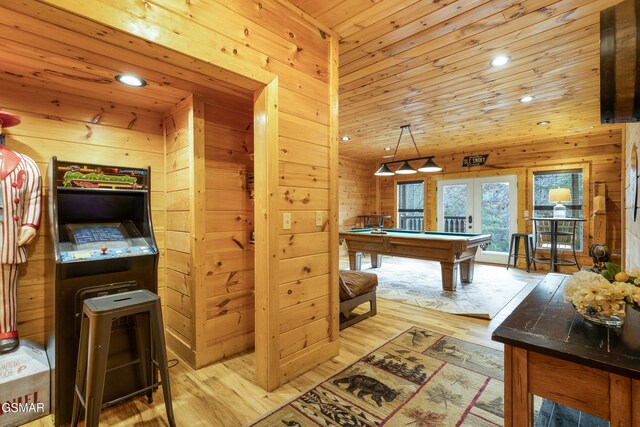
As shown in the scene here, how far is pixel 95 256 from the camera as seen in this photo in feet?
5.96

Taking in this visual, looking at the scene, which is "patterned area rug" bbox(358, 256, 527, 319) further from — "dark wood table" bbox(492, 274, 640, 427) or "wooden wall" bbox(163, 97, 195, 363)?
"wooden wall" bbox(163, 97, 195, 363)

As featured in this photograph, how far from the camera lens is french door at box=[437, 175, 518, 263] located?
674 cm

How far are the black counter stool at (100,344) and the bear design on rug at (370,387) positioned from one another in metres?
1.14

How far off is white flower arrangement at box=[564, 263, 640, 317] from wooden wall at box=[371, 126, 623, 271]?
5.28 metres

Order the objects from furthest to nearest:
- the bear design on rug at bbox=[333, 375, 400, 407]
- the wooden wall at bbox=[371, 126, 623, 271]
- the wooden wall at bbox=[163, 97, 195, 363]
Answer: the wooden wall at bbox=[371, 126, 623, 271] → the wooden wall at bbox=[163, 97, 195, 363] → the bear design on rug at bbox=[333, 375, 400, 407]

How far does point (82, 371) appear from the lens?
165 centimetres

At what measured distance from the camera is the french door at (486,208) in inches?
265

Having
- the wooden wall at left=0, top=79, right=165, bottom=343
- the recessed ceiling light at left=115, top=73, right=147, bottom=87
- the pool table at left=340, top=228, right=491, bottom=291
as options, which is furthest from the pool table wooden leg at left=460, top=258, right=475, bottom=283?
the recessed ceiling light at left=115, top=73, right=147, bottom=87

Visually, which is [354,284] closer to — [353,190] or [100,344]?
[100,344]

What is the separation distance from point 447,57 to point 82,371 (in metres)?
3.63

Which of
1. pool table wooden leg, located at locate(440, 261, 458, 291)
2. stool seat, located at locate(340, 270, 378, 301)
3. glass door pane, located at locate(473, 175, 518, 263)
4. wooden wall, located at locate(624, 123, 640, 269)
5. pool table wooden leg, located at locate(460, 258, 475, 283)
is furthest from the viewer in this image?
glass door pane, located at locate(473, 175, 518, 263)

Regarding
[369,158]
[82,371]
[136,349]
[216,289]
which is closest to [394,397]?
[216,289]

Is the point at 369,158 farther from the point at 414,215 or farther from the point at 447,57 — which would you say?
the point at 447,57

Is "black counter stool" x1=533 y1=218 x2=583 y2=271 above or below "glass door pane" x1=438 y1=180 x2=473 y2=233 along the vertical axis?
below
